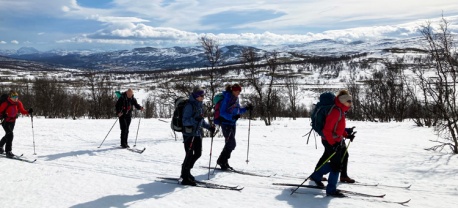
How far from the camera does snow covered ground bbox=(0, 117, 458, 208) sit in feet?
19.3

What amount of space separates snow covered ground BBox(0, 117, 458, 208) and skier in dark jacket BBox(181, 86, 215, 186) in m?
0.44

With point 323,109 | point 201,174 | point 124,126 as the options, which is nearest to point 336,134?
point 323,109

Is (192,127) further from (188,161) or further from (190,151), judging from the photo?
(188,161)

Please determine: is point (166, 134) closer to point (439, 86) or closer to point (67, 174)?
point (67, 174)

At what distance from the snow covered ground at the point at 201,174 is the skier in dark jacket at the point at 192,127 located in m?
0.44

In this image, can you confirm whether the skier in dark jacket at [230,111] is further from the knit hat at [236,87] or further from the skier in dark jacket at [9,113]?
the skier in dark jacket at [9,113]

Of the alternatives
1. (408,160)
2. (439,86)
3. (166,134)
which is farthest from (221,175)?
(439,86)

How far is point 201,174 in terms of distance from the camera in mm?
7918

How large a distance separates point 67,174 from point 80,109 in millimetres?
54597

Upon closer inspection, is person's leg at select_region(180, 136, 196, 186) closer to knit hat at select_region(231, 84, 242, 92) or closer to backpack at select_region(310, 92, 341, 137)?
knit hat at select_region(231, 84, 242, 92)

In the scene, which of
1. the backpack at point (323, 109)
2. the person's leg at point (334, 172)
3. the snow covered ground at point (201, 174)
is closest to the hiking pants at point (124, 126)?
the snow covered ground at point (201, 174)

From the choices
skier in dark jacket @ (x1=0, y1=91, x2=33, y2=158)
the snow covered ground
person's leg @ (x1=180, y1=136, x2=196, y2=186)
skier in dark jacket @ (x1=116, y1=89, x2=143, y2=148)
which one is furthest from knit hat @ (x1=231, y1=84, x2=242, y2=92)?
skier in dark jacket @ (x1=0, y1=91, x2=33, y2=158)

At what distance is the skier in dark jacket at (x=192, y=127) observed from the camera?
21.6ft

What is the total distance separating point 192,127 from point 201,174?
1.77m
